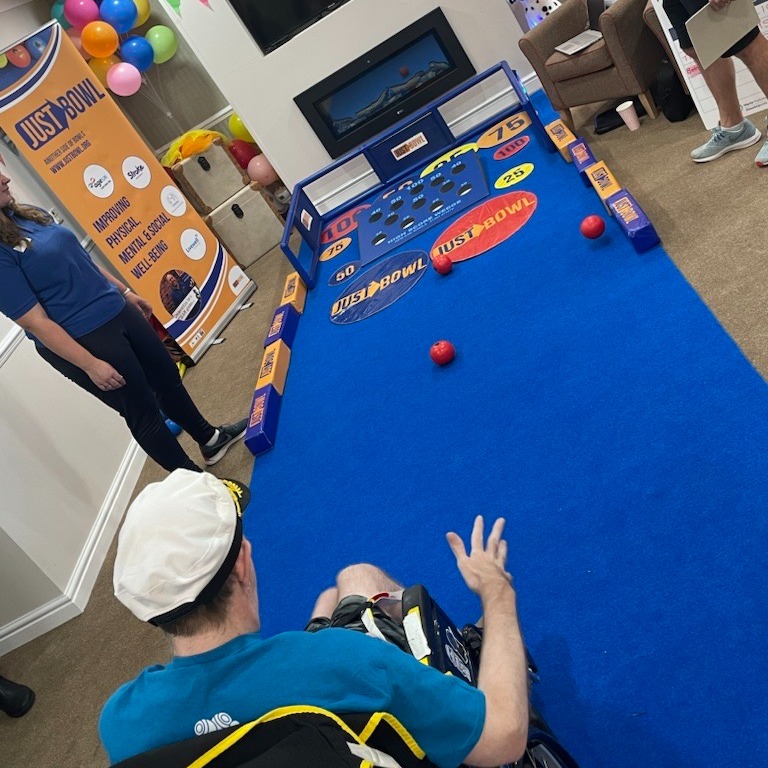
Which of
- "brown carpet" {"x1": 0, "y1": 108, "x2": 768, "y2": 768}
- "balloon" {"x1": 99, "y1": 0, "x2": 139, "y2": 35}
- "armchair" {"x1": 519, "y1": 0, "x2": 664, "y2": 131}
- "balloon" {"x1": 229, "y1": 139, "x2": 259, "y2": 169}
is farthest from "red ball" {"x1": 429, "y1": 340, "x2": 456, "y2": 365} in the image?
"balloon" {"x1": 99, "y1": 0, "x2": 139, "y2": 35}

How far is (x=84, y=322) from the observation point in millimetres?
2904

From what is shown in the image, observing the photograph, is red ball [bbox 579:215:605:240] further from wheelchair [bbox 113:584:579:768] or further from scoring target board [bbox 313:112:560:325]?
wheelchair [bbox 113:584:579:768]

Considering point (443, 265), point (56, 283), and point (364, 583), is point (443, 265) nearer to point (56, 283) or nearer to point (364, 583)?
point (56, 283)

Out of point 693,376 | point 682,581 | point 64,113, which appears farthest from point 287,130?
point 682,581

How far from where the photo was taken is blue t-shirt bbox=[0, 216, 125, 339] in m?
2.69

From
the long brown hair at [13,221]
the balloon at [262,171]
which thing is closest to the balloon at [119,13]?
the balloon at [262,171]

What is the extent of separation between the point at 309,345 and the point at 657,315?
6.42 feet

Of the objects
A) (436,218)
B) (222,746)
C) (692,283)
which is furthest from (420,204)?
(222,746)

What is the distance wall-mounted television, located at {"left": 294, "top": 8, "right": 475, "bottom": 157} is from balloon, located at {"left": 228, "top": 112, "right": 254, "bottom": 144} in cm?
82

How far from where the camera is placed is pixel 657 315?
274cm

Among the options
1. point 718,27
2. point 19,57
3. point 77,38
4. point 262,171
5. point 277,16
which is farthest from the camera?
point 262,171

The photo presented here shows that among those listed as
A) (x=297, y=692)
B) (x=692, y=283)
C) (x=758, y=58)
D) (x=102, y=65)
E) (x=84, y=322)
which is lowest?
(x=692, y=283)

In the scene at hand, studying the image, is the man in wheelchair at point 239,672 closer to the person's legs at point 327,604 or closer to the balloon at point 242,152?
the person's legs at point 327,604

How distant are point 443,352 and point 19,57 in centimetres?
293
